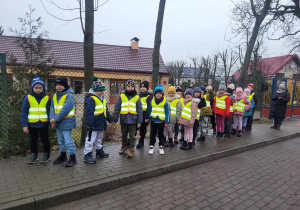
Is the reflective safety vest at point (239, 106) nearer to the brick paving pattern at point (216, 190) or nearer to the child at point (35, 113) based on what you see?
the brick paving pattern at point (216, 190)

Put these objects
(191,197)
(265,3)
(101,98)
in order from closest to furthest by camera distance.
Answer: (191,197)
(101,98)
(265,3)

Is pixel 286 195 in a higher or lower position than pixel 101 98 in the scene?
lower

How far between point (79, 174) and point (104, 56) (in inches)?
763

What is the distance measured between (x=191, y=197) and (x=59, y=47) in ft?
69.7

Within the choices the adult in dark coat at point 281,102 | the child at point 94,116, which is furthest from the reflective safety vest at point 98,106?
the adult in dark coat at point 281,102

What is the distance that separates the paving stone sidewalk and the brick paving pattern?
0.15 m

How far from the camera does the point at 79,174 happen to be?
4055 mm

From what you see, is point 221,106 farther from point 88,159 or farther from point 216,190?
point 88,159

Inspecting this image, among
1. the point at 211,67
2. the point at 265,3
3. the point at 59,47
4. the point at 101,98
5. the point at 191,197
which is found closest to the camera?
the point at 191,197

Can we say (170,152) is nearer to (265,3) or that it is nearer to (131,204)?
(131,204)

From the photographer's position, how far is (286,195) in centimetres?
380

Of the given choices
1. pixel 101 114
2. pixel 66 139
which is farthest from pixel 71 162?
pixel 101 114

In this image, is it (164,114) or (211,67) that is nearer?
(164,114)

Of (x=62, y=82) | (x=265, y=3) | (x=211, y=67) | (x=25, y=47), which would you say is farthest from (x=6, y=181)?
(x=211, y=67)
